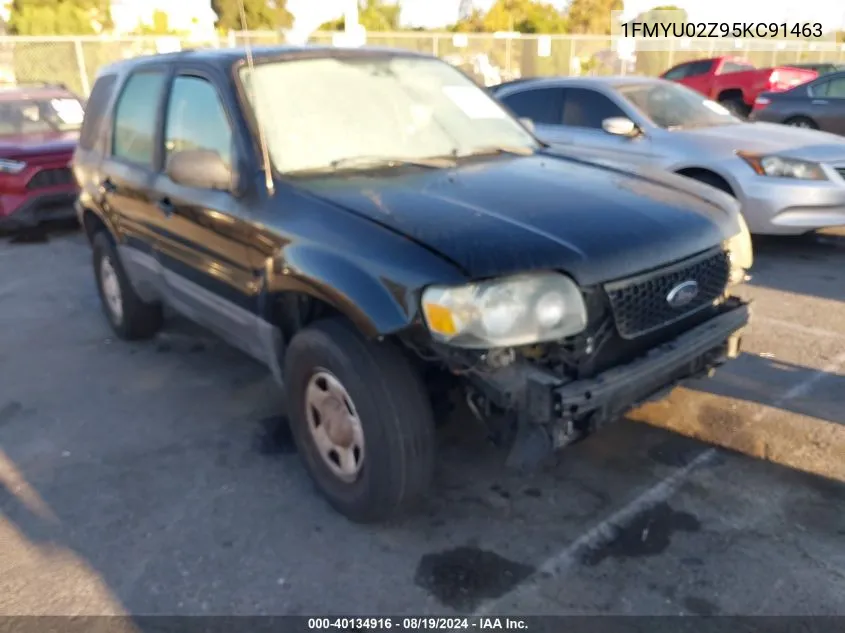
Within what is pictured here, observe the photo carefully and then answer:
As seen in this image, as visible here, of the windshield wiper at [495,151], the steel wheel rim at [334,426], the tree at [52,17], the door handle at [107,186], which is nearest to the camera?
the steel wheel rim at [334,426]

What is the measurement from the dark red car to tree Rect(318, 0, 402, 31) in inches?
1098

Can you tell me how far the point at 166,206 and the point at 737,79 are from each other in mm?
15759

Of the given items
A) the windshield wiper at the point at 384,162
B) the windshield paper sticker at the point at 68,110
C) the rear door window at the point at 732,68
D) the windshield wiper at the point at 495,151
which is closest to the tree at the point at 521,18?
the rear door window at the point at 732,68

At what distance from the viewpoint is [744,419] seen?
3812mm

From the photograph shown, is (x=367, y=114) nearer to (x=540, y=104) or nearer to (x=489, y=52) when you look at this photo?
(x=540, y=104)

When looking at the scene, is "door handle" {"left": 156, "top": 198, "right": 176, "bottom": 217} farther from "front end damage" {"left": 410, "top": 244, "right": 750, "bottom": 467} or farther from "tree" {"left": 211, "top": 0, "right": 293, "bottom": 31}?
"front end damage" {"left": 410, "top": 244, "right": 750, "bottom": 467}

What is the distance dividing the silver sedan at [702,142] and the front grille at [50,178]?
5213 millimetres

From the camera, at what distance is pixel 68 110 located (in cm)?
998

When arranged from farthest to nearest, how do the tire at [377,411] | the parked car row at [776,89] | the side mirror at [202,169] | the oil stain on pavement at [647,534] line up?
the parked car row at [776,89] < the side mirror at [202,169] < the oil stain on pavement at [647,534] < the tire at [377,411]

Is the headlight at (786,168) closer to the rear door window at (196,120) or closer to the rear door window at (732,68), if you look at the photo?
the rear door window at (196,120)

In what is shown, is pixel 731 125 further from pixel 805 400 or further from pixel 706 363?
pixel 706 363

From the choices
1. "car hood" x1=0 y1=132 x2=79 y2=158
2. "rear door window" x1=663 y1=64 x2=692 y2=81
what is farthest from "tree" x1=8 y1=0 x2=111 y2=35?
"car hood" x1=0 y1=132 x2=79 y2=158

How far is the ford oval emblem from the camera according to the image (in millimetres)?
2918

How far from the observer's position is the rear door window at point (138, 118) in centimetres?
419
